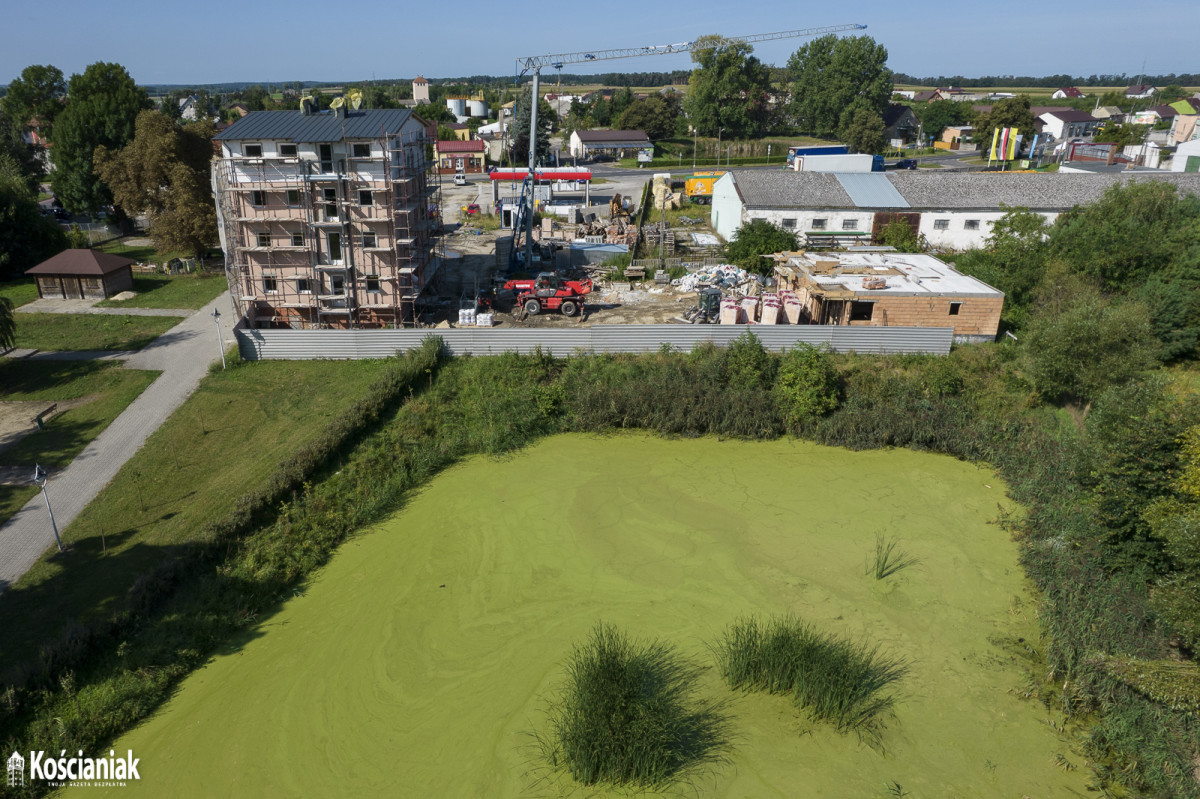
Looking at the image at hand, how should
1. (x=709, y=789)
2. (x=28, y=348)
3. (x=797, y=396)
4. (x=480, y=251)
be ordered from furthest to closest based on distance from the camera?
(x=480, y=251) → (x=28, y=348) → (x=797, y=396) → (x=709, y=789)

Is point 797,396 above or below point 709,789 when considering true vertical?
above

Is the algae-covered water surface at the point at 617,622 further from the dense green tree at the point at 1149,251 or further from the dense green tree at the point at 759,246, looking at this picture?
the dense green tree at the point at 759,246

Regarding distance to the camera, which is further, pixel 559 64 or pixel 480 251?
pixel 559 64

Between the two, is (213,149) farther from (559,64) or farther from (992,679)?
(992,679)

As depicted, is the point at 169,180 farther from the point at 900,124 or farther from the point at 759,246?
the point at 900,124

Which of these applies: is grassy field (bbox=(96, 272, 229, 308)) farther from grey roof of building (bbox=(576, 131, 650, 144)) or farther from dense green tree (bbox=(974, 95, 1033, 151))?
dense green tree (bbox=(974, 95, 1033, 151))

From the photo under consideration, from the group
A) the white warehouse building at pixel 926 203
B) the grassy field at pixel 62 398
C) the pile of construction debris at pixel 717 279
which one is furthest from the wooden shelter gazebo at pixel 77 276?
the white warehouse building at pixel 926 203

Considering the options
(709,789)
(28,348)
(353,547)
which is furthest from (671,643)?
(28,348)
